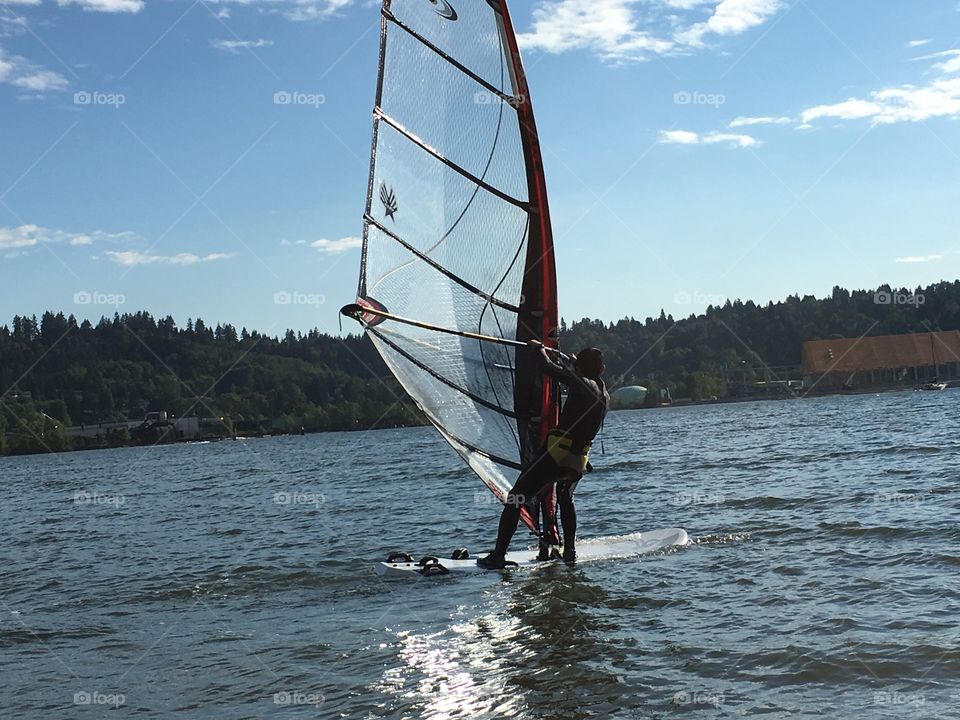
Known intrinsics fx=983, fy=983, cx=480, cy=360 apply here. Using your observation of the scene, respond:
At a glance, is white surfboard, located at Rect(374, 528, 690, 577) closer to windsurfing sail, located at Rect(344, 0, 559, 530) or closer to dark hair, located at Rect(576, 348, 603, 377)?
windsurfing sail, located at Rect(344, 0, 559, 530)

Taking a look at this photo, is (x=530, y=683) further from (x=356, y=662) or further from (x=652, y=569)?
(x=652, y=569)

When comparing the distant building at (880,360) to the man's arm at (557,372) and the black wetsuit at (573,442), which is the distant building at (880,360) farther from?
the man's arm at (557,372)

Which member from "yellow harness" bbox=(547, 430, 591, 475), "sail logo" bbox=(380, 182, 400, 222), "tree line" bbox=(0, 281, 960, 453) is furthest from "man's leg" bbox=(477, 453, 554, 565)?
"tree line" bbox=(0, 281, 960, 453)

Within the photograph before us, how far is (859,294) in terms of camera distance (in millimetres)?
135500

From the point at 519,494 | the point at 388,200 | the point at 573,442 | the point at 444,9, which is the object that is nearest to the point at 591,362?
the point at 573,442

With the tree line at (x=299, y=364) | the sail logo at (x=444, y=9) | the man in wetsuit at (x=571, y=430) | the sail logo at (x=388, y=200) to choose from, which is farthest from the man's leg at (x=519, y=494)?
the tree line at (x=299, y=364)

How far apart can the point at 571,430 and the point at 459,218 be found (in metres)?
2.38

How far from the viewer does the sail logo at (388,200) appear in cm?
942

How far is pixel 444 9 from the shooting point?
31.7 feet

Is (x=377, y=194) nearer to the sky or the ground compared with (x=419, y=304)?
nearer to the sky

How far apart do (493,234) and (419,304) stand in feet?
3.59

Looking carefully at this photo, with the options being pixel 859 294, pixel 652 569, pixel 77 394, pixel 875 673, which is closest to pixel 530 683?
pixel 875 673

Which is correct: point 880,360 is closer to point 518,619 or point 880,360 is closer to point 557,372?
point 557,372

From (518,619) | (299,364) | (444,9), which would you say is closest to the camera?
(518,619)
